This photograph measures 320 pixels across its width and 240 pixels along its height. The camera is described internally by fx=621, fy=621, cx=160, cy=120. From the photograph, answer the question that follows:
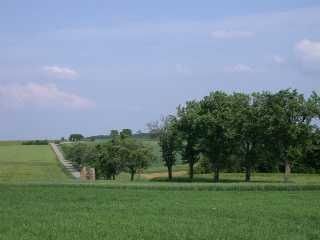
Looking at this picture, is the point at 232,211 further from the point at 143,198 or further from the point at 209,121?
the point at 209,121

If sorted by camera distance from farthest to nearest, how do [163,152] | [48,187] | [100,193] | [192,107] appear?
[163,152] < [192,107] < [48,187] < [100,193]

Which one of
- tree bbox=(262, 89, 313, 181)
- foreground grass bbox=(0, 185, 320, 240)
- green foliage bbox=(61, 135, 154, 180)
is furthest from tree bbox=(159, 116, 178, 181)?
foreground grass bbox=(0, 185, 320, 240)

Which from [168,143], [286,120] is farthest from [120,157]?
[286,120]

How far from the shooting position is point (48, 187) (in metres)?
43.5

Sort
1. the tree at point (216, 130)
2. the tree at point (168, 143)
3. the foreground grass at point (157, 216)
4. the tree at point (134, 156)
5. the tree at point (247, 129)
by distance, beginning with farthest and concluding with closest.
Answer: the tree at point (134, 156) → the tree at point (168, 143) → the tree at point (216, 130) → the tree at point (247, 129) → the foreground grass at point (157, 216)

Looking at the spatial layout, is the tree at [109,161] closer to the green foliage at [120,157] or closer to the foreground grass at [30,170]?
the green foliage at [120,157]

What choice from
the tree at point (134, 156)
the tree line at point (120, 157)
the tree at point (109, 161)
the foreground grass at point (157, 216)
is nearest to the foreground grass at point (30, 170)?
the tree at point (109, 161)

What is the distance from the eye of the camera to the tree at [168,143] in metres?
88.8

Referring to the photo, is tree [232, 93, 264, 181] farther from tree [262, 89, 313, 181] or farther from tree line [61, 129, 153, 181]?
tree line [61, 129, 153, 181]

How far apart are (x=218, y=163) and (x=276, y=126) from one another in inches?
542

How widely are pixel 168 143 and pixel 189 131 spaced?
9181mm

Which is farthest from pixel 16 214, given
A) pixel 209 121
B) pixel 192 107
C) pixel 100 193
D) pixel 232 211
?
pixel 192 107

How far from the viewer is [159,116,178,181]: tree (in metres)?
88.8

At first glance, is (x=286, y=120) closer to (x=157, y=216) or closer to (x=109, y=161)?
(x=109, y=161)
